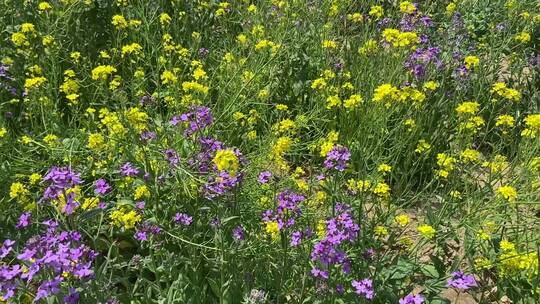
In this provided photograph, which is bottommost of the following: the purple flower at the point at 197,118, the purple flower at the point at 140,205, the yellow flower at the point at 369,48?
the yellow flower at the point at 369,48

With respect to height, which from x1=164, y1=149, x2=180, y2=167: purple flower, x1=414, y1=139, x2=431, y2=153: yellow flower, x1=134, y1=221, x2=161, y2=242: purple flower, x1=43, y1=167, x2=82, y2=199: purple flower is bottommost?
x1=414, y1=139, x2=431, y2=153: yellow flower

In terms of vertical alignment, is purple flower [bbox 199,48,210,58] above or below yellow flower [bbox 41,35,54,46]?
below

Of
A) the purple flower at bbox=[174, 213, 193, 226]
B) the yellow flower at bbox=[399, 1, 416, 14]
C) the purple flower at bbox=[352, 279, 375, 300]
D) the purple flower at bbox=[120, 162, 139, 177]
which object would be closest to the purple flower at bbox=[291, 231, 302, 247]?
the purple flower at bbox=[352, 279, 375, 300]

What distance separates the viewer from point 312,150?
296cm

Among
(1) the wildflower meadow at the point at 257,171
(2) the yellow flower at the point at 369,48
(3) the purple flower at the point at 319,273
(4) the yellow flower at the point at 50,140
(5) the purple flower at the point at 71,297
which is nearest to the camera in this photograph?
(5) the purple flower at the point at 71,297

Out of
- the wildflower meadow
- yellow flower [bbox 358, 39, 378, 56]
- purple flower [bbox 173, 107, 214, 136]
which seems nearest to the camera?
the wildflower meadow

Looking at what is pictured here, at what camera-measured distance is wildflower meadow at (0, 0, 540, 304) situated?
198cm

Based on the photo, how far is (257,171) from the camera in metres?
2.60

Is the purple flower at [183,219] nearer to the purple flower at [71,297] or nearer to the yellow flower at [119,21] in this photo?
the purple flower at [71,297]

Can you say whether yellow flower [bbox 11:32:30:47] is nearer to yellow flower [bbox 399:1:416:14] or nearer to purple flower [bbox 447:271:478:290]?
yellow flower [bbox 399:1:416:14]

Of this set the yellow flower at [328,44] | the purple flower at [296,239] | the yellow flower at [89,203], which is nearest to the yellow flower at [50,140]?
the yellow flower at [89,203]

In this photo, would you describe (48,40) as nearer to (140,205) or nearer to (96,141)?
(96,141)

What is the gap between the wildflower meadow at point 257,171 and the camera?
1.98 metres

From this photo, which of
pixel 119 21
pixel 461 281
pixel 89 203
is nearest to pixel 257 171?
pixel 89 203
